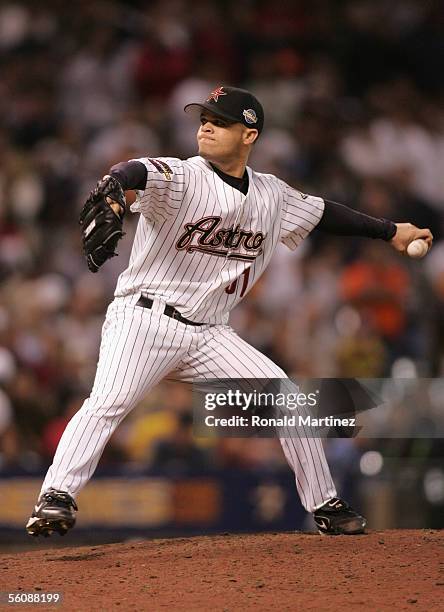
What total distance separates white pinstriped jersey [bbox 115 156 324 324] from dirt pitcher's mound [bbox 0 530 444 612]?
2.89 ft

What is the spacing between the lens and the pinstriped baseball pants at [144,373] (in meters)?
4.19

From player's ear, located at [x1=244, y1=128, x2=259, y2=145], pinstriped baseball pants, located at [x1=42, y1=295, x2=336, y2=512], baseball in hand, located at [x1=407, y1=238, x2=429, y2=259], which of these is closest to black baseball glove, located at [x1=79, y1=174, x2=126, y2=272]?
pinstriped baseball pants, located at [x1=42, y1=295, x2=336, y2=512]

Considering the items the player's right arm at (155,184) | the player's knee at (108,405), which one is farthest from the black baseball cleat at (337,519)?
the player's right arm at (155,184)

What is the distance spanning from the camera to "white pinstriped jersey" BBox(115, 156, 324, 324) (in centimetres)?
431

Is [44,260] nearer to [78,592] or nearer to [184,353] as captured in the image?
[184,353]

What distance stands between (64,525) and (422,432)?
9.81 ft

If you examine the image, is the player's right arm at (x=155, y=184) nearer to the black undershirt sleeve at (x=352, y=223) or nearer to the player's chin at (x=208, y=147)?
the player's chin at (x=208, y=147)

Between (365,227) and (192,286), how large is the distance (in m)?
0.83

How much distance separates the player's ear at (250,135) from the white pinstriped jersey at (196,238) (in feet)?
0.51

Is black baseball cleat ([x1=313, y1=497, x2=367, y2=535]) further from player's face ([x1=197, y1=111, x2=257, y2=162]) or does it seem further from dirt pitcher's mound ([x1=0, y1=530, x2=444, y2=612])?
player's face ([x1=197, y1=111, x2=257, y2=162])

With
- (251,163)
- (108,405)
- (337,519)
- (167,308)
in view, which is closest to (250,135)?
(167,308)

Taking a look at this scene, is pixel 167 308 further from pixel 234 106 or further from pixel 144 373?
pixel 234 106

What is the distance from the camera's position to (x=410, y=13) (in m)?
10.5

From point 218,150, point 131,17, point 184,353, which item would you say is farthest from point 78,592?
point 131,17
